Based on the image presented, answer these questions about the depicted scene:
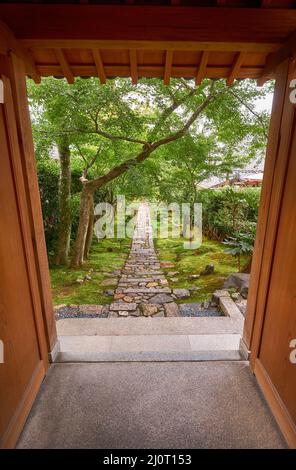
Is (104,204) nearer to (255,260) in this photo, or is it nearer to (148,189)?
(148,189)

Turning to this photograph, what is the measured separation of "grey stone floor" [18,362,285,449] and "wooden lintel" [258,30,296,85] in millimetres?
→ 3064

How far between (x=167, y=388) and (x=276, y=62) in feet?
10.7

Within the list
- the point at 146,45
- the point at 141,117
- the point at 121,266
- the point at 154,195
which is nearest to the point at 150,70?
the point at 146,45

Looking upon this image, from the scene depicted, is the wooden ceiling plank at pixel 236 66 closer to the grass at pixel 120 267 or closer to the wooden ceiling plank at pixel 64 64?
the wooden ceiling plank at pixel 64 64

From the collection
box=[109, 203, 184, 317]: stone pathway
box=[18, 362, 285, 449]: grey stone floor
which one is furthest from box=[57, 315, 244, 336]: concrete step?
box=[18, 362, 285, 449]: grey stone floor

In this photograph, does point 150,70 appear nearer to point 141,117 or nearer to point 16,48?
point 16,48

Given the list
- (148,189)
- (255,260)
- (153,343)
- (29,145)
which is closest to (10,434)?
(153,343)

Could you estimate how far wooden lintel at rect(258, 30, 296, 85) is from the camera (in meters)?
2.05

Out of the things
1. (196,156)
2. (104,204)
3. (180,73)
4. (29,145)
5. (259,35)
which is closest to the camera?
(259,35)

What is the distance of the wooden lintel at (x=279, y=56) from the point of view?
2047 millimetres

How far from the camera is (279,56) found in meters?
2.23

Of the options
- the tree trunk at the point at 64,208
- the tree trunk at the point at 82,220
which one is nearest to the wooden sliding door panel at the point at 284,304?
the tree trunk at the point at 82,220

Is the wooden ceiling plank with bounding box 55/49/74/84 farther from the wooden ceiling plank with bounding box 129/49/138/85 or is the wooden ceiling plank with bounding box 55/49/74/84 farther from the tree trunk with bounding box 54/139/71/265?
the tree trunk with bounding box 54/139/71/265
